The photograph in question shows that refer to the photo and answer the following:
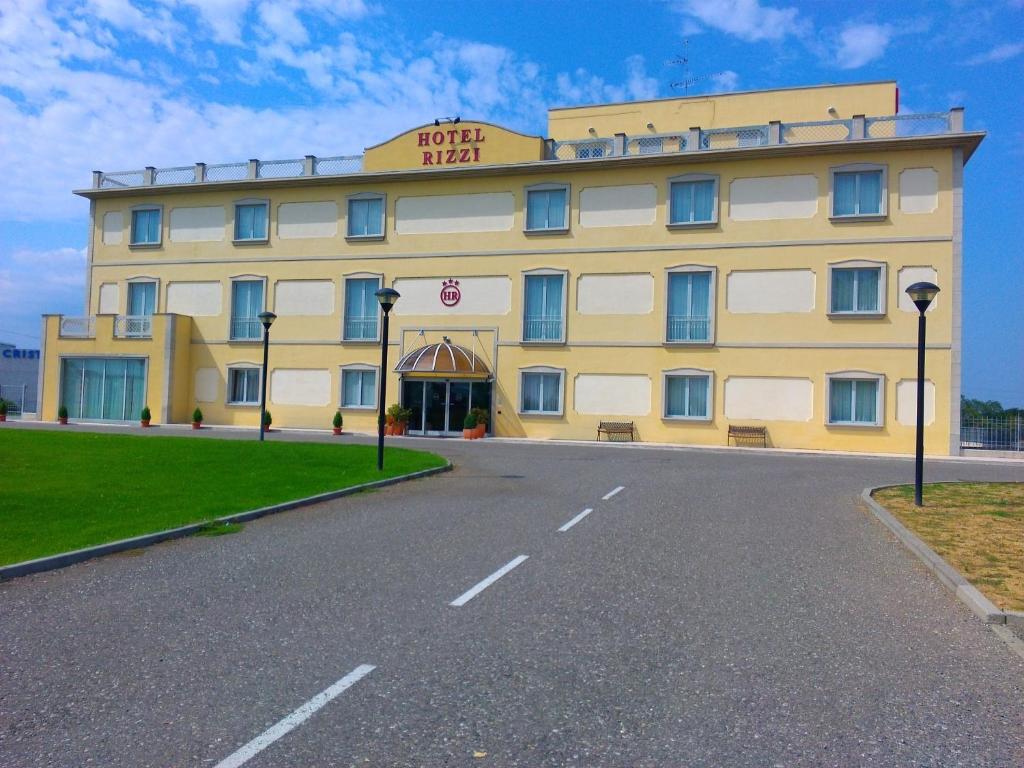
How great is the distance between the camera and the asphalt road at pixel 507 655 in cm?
425

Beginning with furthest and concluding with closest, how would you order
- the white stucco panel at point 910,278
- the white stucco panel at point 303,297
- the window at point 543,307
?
the white stucco panel at point 303,297 < the window at point 543,307 < the white stucco panel at point 910,278

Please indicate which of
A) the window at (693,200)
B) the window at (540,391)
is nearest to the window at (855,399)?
the window at (693,200)

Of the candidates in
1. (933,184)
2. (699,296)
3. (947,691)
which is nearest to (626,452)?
(699,296)

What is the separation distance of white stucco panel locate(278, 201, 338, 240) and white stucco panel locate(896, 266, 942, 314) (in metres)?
23.1

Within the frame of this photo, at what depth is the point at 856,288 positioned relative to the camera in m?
30.4

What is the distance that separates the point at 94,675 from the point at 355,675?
1.64 meters

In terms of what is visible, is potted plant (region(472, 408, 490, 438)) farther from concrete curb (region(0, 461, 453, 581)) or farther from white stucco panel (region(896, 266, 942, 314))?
concrete curb (region(0, 461, 453, 581))

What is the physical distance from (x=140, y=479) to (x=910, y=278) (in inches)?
1024

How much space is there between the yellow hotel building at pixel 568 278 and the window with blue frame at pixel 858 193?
0.27 feet

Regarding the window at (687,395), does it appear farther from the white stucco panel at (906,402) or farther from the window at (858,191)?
the window at (858,191)

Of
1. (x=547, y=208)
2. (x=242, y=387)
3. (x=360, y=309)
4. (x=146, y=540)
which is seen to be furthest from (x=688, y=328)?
(x=146, y=540)

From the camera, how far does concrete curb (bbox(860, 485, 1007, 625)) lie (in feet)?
22.2

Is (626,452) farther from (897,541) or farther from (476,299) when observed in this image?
(897,541)

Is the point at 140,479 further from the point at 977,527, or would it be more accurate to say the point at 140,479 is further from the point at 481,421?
the point at 481,421
